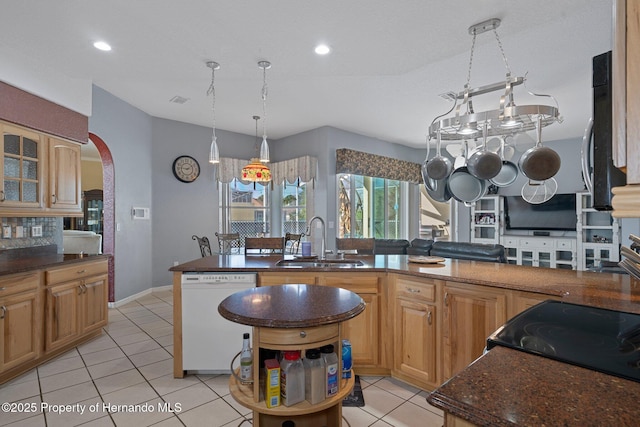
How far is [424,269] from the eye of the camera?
245 centimetres

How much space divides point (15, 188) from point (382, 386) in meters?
3.70

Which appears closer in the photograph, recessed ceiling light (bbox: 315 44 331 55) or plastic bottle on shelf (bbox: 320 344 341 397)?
plastic bottle on shelf (bbox: 320 344 341 397)

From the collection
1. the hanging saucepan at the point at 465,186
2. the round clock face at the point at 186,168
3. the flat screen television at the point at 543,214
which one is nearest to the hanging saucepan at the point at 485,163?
the hanging saucepan at the point at 465,186

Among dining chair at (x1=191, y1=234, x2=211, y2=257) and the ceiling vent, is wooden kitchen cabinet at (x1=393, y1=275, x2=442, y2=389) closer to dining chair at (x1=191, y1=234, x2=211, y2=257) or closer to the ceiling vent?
dining chair at (x1=191, y1=234, x2=211, y2=257)

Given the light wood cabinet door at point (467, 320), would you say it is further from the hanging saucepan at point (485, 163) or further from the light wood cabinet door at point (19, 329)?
the light wood cabinet door at point (19, 329)

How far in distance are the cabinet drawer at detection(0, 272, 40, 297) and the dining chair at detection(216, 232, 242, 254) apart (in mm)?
2505

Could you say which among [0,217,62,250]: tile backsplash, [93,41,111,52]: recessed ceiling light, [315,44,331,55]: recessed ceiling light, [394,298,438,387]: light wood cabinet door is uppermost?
[93,41,111,52]: recessed ceiling light

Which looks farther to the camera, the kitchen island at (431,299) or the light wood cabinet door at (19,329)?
the light wood cabinet door at (19,329)

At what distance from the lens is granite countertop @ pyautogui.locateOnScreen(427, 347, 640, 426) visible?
2.11 ft

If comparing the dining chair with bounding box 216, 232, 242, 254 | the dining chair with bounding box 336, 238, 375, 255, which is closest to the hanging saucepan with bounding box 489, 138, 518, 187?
the dining chair with bounding box 336, 238, 375, 255

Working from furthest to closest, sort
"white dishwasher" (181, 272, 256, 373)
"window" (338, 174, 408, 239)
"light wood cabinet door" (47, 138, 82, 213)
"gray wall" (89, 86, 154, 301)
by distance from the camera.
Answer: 1. "window" (338, 174, 408, 239)
2. "gray wall" (89, 86, 154, 301)
3. "light wood cabinet door" (47, 138, 82, 213)
4. "white dishwasher" (181, 272, 256, 373)

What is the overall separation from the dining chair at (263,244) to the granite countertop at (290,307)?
5.82ft

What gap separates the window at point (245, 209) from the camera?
625 cm

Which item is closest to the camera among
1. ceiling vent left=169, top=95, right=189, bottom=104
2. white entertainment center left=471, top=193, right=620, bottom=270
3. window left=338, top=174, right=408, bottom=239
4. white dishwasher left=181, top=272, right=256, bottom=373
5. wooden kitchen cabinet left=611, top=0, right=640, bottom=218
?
wooden kitchen cabinet left=611, top=0, right=640, bottom=218
